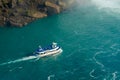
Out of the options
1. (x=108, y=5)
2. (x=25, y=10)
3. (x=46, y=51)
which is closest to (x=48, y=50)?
(x=46, y=51)

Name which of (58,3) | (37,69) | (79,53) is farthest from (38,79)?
(58,3)

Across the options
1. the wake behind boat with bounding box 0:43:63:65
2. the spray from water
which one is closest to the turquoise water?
the spray from water

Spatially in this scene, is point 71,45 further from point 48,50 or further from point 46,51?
point 46,51

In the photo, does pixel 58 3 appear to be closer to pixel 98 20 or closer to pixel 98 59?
pixel 98 20

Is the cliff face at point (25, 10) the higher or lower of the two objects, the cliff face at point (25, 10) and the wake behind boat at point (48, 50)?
the higher

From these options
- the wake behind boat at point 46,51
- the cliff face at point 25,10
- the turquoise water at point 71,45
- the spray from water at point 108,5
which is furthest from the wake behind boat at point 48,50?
the spray from water at point 108,5

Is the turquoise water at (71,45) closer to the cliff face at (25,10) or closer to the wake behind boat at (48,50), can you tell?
the wake behind boat at (48,50)
